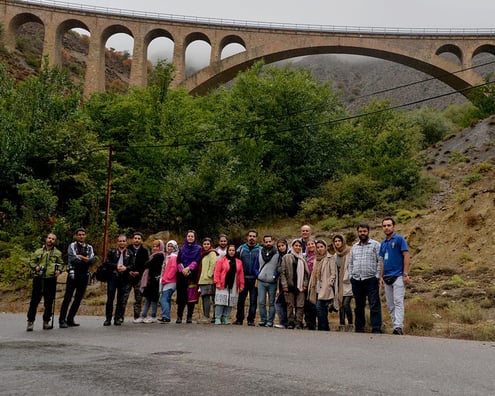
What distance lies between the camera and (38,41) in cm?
6344

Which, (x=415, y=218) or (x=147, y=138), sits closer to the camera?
(x=415, y=218)

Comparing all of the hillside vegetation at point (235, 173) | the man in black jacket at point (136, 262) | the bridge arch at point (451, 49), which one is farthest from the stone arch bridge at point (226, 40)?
the man in black jacket at point (136, 262)

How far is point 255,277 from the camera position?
10.5 m

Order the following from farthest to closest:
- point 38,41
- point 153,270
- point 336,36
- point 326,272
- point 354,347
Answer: point 38,41 < point 336,36 < point 153,270 < point 326,272 < point 354,347

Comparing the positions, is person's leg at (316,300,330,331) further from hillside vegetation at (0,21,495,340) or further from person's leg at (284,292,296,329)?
hillside vegetation at (0,21,495,340)

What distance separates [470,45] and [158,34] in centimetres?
2634

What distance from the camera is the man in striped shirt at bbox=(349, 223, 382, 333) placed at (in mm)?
8750

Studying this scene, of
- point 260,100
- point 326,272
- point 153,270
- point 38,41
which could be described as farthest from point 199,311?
point 38,41

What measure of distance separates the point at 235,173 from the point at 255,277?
16.3m

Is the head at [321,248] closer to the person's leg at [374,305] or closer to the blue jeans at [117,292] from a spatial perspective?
the person's leg at [374,305]

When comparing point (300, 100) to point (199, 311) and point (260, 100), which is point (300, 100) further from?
point (199, 311)

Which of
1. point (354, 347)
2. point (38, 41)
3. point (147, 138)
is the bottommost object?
point (354, 347)

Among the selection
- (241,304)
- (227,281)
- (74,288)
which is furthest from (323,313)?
(74,288)

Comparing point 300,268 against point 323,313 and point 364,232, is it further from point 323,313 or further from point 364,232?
point 364,232
